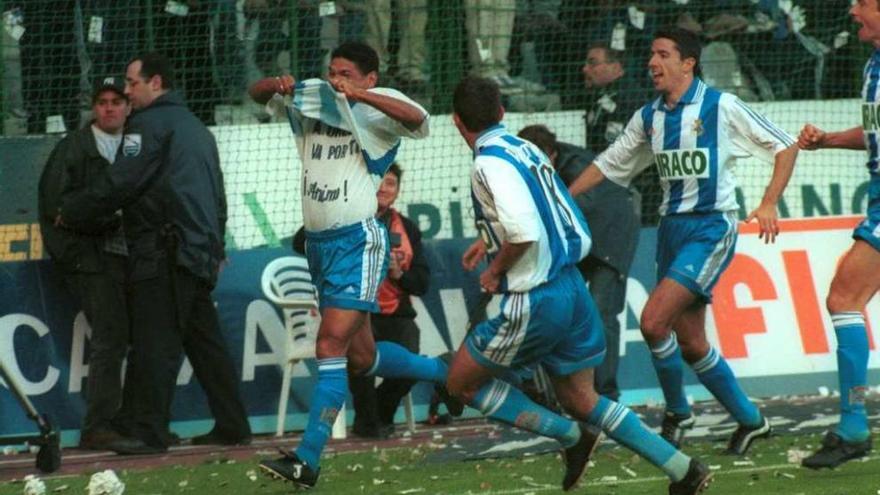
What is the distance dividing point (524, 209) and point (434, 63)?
613 cm

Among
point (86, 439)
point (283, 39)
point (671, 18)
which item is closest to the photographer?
point (86, 439)

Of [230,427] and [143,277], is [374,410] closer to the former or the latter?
[230,427]

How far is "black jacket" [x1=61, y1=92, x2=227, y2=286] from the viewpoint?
37.7ft

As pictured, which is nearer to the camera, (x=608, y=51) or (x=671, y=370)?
(x=671, y=370)

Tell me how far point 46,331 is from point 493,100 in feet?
16.3

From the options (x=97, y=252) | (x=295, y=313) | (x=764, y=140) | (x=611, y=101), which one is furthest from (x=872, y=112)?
(x=97, y=252)

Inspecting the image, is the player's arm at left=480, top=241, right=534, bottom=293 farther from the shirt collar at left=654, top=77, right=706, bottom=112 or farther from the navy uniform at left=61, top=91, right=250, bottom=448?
the navy uniform at left=61, top=91, right=250, bottom=448

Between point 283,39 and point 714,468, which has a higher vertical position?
point 283,39

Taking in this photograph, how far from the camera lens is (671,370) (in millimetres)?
10336

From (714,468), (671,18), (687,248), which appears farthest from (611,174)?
(671,18)

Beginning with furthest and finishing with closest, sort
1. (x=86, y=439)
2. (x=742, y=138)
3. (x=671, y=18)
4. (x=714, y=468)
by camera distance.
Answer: (x=671, y=18) < (x=86, y=439) < (x=742, y=138) < (x=714, y=468)

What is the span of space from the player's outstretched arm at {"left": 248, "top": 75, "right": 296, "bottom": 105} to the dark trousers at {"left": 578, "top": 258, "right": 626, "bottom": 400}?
3.37 m

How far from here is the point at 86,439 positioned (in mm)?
11734

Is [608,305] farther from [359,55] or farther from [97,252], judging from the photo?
[359,55]
